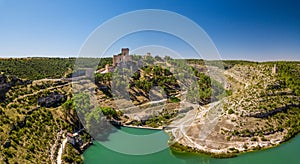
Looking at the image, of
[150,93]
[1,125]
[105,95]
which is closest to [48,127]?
[1,125]

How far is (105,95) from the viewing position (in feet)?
68.1

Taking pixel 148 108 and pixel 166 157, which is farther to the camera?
pixel 148 108

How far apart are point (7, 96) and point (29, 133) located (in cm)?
402

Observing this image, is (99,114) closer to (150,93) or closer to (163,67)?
(150,93)

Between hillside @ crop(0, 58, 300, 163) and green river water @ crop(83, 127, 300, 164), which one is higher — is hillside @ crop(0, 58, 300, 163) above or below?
above

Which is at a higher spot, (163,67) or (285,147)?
(163,67)

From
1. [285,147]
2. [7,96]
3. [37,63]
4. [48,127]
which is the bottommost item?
[285,147]

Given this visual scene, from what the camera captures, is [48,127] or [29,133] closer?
[29,133]

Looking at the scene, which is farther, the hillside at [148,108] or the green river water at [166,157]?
the hillside at [148,108]

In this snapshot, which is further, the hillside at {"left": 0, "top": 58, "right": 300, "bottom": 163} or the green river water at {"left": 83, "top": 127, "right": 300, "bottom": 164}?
the hillside at {"left": 0, "top": 58, "right": 300, "bottom": 163}

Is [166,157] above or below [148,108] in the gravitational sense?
below

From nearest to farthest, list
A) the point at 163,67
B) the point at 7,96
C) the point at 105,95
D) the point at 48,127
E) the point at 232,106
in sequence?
the point at 48,127, the point at 7,96, the point at 232,106, the point at 105,95, the point at 163,67

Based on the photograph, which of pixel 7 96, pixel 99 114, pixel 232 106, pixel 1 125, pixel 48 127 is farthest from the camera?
pixel 232 106

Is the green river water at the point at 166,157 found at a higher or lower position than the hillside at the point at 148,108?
lower
